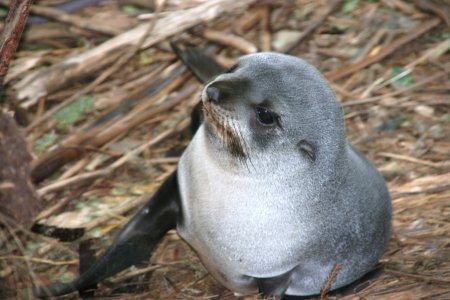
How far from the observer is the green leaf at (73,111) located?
17.6ft

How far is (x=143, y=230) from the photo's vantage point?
14.6 ft

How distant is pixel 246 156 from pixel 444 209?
5.72 feet

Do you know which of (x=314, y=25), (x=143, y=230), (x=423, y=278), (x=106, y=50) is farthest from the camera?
(x=314, y=25)

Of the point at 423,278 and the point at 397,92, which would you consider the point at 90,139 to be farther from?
the point at 423,278

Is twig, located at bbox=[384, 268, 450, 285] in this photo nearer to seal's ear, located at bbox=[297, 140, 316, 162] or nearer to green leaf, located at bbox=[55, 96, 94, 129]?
seal's ear, located at bbox=[297, 140, 316, 162]

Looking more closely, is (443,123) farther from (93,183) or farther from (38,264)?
(38,264)

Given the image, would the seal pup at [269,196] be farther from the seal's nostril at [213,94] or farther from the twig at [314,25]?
the twig at [314,25]

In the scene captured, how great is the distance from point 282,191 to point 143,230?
1076mm

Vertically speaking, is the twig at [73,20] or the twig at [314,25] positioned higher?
the twig at [73,20]

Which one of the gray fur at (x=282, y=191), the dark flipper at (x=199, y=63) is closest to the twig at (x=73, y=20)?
the dark flipper at (x=199, y=63)

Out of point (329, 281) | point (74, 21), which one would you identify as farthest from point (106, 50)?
point (329, 281)

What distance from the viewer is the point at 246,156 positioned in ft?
12.2

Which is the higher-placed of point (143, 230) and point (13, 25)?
point (13, 25)

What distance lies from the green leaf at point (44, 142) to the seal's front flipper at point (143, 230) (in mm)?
1091
